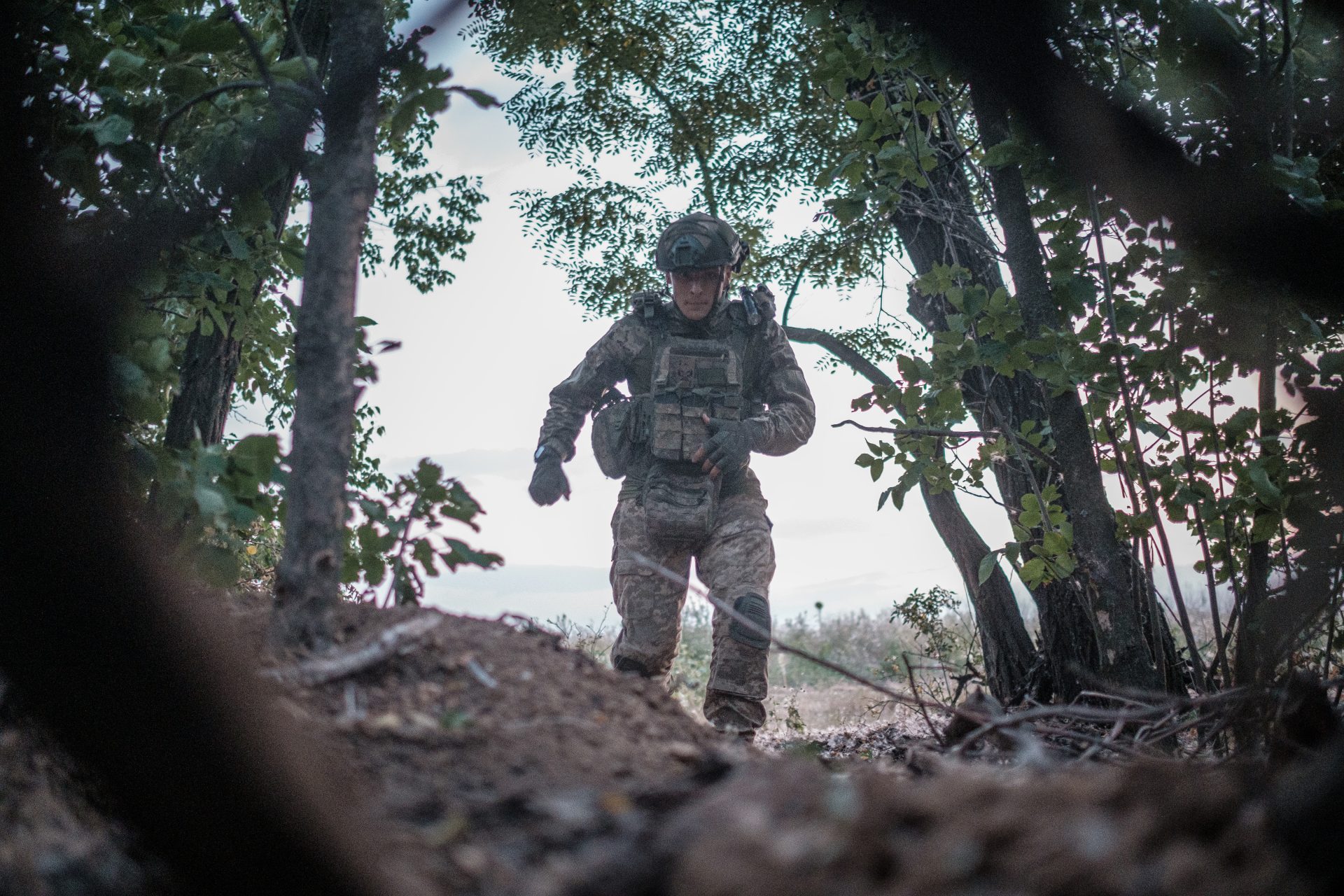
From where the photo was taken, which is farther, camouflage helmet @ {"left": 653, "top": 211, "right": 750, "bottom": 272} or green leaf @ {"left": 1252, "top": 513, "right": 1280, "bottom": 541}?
camouflage helmet @ {"left": 653, "top": 211, "right": 750, "bottom": 272}

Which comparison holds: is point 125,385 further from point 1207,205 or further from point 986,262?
point 986,262

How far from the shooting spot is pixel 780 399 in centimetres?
463

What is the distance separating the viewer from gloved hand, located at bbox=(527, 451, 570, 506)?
439 centimetres

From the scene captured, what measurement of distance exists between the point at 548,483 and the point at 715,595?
0.98m

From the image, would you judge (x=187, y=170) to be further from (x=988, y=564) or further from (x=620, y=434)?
(x=988, y=564)

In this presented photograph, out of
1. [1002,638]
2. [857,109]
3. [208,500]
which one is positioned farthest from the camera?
[1002,638]

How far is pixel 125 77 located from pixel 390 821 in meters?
2.43

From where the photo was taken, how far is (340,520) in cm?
146

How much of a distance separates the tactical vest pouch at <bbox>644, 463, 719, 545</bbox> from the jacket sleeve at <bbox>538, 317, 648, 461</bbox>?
54 centimetres

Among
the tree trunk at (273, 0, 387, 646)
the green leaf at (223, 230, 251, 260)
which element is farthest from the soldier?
the tree trunk at (273, 0, 387, 646)

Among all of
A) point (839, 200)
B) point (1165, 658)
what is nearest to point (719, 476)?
point (839, 200)

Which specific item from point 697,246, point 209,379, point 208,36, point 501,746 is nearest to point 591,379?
point 697,246

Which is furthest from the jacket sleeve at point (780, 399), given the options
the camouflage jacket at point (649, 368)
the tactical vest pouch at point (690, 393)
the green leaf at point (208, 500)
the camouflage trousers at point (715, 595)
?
the green leaf at point (208, 500)

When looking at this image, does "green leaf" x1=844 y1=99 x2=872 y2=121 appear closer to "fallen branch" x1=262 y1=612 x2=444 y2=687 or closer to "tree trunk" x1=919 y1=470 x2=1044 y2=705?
"fallen branch" x1=262 y1=612 x2=444 y2=687
